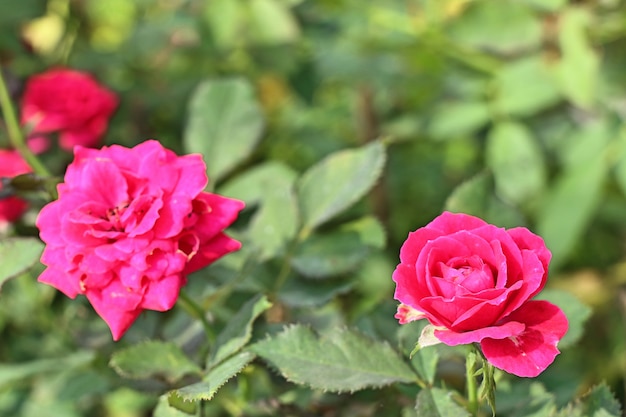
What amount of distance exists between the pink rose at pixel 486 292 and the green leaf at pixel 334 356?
0.13 metres

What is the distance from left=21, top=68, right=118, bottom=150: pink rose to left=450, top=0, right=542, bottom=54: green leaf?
64cm

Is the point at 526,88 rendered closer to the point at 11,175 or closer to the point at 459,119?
the point at 459,119

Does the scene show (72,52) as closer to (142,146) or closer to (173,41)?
(173,41)

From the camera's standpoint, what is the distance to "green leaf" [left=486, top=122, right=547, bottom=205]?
4.86 ft

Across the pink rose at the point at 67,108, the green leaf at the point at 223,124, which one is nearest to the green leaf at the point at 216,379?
the green leaf at the point at 223,124

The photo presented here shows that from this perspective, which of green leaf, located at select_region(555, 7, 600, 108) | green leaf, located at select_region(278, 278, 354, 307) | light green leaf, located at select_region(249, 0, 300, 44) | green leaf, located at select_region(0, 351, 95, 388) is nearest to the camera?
green leaf, located at select_region(278, 278, 354, 307)

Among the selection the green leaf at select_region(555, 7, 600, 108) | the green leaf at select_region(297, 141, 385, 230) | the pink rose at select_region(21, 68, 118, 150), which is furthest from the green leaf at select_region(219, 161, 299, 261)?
the green leaf at select_region(555, 7, 600, 108)

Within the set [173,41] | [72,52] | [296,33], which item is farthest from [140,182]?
[173,41]

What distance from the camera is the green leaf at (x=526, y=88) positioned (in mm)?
1495

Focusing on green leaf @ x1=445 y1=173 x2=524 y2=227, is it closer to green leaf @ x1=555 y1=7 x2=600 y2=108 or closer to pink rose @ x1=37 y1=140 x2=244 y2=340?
pink rose @ x1=37 y1=140 x2=244 y2=340

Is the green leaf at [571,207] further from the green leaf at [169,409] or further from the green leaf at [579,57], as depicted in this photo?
the green leaf at [169,409]

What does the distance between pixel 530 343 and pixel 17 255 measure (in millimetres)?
497

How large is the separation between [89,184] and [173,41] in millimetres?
1042

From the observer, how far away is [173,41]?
1.75 m
